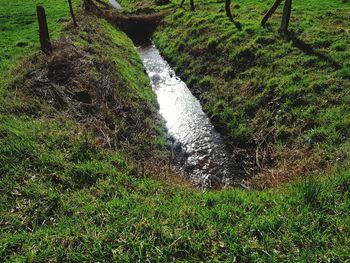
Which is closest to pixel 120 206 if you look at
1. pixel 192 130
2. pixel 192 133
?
pixel 192 133

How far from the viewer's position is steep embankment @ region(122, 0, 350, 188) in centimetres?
1179

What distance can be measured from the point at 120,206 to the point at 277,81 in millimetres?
11088

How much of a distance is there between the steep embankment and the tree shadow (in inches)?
1.9

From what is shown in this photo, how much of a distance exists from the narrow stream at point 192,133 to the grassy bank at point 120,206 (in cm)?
191

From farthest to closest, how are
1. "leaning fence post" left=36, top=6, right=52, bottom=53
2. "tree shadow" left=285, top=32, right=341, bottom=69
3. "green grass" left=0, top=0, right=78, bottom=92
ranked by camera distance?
1. "green grass" left=0, top=0, right=78, bottom=92
2. "leaning fence post" left=36, top=6, right=52, bottom=53
3. "tree shadow" left=285, top=32, right=341, bottom=69

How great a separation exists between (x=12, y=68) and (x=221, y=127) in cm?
1128

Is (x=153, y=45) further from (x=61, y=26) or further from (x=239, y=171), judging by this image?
(x=239, y=171)

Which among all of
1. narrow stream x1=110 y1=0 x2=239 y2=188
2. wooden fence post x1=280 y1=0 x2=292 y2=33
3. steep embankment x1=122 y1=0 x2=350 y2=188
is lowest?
narrow stream x1=110 y1=0 x2=239 y2=188

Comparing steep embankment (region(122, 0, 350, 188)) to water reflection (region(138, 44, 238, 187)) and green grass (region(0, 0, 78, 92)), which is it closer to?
water reflection (region(138, 44, 238, 187))

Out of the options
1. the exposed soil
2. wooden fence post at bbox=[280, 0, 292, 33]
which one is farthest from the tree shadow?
the exposed soil

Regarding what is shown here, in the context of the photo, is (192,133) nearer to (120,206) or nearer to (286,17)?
(120,206)

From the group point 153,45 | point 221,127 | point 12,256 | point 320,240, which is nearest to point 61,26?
point 153,45

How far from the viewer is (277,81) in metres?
15.4

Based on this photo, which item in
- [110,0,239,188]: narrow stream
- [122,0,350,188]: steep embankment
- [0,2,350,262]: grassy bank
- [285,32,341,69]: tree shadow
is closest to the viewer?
[0,2,350,262]: grassy bank
